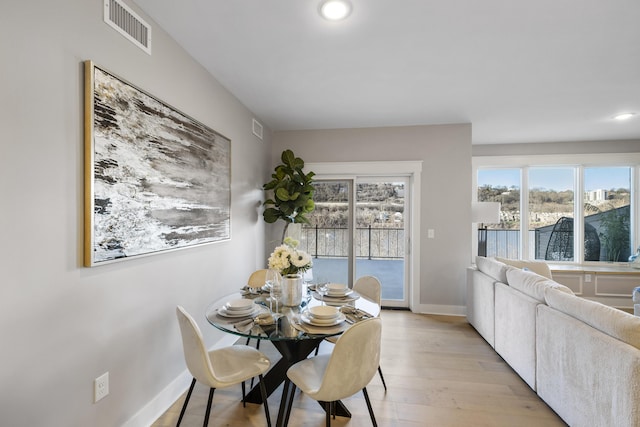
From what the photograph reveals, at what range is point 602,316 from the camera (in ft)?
5.45

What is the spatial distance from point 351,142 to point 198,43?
2.49 meters

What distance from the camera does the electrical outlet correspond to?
154cm

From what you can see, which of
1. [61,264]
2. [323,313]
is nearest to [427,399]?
[323,313]

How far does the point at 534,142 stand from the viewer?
4.86 meters

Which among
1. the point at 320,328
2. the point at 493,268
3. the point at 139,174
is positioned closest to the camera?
the point at 320,328

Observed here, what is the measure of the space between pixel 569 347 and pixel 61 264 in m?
2.78

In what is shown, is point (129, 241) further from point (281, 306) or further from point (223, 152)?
point (223, 152)

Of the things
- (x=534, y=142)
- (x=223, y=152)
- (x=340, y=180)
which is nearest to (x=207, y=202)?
(x=223, y=152)

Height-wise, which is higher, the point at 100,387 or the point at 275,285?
the point at 275,285

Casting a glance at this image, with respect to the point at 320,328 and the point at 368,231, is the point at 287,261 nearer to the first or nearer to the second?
the point at 320,328

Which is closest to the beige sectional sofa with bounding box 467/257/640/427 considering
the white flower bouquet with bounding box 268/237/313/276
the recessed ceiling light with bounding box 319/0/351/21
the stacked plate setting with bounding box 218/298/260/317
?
the white flower bouquet with bounding box 268/237/313/276

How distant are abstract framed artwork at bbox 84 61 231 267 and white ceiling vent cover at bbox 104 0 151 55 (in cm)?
30

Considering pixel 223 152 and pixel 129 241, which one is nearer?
pixel 129 241

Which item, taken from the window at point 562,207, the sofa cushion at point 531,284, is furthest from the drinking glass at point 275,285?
the window at point 562,207
